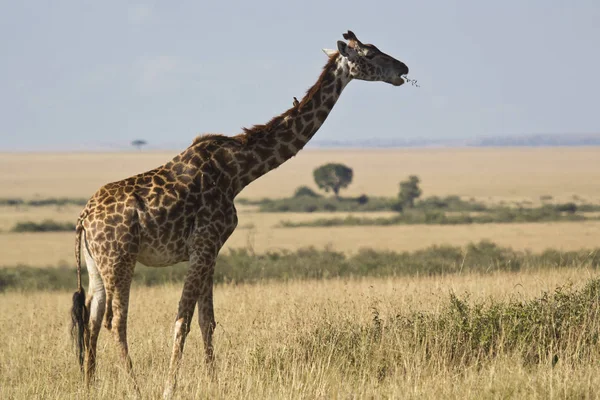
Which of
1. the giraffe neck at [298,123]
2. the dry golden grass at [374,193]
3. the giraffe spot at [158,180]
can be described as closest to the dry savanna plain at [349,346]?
the giraffe spot at [158,180]

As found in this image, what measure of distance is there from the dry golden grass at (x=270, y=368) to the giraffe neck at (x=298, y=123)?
1953 millimetres

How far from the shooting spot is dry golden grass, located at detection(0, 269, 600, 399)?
8.30m

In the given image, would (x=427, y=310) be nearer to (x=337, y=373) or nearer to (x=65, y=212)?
(x=337, y=373)

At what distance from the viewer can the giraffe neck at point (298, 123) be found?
33.6 ft

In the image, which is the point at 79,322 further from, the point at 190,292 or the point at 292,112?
the point at 292,112

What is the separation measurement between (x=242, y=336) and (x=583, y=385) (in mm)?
4336

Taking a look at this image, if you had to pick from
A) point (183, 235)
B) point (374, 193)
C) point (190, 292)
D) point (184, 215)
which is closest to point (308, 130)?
point (184, 215)

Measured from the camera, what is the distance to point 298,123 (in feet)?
34.1

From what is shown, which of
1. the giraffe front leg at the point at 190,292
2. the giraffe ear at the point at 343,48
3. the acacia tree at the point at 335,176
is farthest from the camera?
the acacia tree at the point at 335,176

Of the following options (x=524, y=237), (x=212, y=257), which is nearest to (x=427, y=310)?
(x=212, y=257)

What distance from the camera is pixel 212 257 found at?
9570mm

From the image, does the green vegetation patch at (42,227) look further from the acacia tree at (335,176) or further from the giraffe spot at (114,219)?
the giraffe spot at (114,219)

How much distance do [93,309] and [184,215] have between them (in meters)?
1.30

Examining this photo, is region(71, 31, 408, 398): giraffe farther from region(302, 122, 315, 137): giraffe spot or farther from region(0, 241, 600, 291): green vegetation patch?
region(0, 241, 600, 291): green vegetation patch
